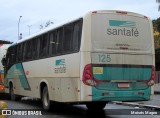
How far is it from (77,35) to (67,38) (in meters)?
0.76

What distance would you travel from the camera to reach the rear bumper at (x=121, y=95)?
39.1 feet

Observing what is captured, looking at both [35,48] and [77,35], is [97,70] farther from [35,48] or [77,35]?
[35,48]

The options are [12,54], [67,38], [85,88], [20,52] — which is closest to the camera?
[85,88]

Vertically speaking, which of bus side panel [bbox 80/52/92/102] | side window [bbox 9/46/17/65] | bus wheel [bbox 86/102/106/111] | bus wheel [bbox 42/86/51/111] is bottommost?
bus wheel [bbox 86/102/106/111]

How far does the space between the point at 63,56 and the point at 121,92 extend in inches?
90.4

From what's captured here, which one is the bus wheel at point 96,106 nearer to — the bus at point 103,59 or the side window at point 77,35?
the bus at point 103,59

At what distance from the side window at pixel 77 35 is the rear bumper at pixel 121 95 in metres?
1.46

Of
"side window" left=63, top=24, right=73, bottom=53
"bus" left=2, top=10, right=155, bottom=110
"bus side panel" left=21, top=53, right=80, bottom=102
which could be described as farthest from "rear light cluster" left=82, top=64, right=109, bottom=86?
"side window" left=63, top=24, right=73, bottom=53

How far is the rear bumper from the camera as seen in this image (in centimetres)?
1191

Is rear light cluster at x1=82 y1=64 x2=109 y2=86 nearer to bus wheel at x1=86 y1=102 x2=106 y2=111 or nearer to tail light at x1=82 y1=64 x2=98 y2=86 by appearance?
tail light at x1=82 y1=64 x2=98 y2=86

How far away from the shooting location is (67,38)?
42.7ft

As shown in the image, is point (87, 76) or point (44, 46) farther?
point (44, 46)

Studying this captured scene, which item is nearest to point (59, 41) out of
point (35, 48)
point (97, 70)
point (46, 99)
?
point (97, 70)

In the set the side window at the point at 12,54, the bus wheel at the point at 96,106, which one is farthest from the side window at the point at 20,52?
the bus wheel at the point at 96,106
